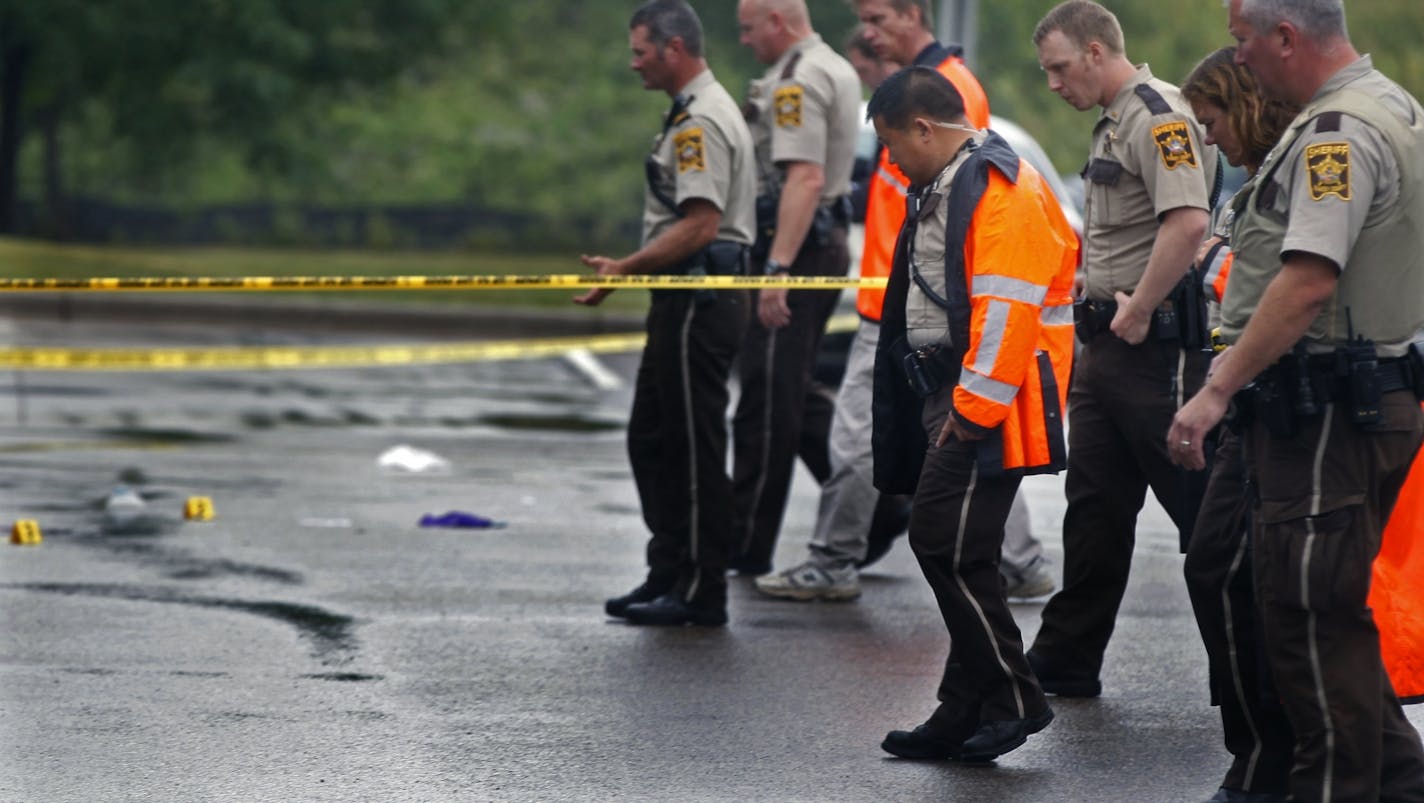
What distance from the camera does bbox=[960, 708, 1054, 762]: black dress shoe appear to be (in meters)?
5.32

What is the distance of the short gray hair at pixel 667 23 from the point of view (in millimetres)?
7004

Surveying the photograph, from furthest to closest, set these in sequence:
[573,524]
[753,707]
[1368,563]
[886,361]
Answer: [573,524], [753,707], [886,361], [1368,563]

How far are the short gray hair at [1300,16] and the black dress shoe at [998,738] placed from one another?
1.85m

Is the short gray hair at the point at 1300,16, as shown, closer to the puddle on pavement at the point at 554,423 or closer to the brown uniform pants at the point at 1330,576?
the brown uniform pants at the point at 1330,576

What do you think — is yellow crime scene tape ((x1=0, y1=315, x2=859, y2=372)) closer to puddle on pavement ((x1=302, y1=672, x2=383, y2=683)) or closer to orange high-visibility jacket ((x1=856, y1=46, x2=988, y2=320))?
orange high-visibility jacket ((x1=856, y1=46, x2=988, y2=320))

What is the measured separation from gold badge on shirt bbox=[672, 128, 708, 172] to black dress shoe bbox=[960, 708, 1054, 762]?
231 centimetres

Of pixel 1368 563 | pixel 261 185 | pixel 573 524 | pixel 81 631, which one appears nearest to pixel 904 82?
pixel 1368 563

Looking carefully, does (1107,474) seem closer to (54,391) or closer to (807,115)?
(807,115)

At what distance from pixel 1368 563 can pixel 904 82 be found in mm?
1672

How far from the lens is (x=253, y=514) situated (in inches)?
365

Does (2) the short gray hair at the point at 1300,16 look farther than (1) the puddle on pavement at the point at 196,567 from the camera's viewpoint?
No

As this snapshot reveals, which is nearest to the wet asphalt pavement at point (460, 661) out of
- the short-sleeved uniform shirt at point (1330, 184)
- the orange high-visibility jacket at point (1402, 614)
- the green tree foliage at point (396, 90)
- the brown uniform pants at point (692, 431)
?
the brown uniform pants at point (692, 431)

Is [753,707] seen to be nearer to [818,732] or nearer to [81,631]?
[818,732]

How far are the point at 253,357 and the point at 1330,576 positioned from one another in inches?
529
